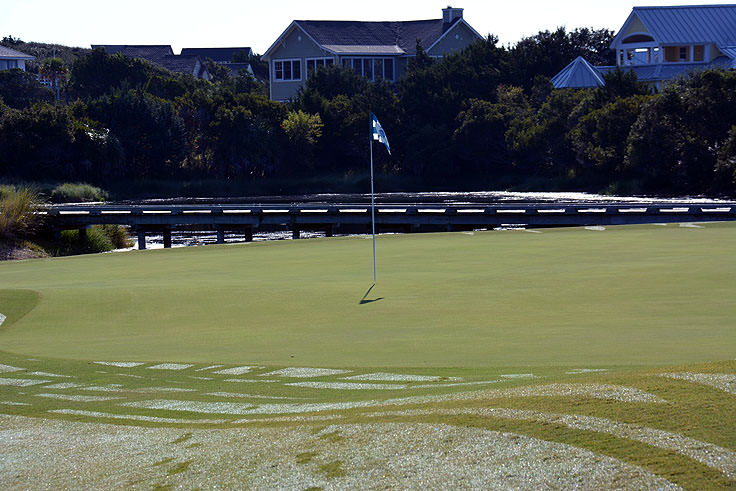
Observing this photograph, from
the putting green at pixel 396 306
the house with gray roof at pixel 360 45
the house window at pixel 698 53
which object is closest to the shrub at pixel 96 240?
the putting green at pixel 396 306

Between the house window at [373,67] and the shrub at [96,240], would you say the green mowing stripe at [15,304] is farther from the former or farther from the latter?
the house window at [373,67]

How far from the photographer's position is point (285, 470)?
21.4 feet

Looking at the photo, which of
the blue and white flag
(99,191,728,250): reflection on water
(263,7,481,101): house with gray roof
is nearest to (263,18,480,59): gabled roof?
(263,7,481,101): house with gray roof

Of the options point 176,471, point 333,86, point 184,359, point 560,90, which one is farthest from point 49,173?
point 176,471

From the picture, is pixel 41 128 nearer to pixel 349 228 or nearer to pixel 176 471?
pixel 349 228

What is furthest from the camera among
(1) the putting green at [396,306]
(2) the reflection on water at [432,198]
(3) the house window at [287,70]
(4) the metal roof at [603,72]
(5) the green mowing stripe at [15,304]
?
(3) the house window at [287,70]

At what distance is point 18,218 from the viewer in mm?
39781

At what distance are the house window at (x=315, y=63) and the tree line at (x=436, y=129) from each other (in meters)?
4.07

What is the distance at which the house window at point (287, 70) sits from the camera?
98.1 meters

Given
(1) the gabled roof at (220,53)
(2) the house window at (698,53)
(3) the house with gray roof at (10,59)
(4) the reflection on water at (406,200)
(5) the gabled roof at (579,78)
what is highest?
(1) the gabled roof at (220,53)

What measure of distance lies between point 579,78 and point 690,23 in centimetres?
1018

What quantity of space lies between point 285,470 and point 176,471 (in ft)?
2.64

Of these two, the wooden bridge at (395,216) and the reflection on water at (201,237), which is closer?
the wooden bridge at (395,216)

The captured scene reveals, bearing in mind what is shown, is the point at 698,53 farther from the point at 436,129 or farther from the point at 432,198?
the point at 432,198
